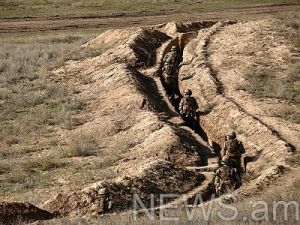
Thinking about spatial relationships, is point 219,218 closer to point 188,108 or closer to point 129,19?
point 188,108

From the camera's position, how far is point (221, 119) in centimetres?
1750

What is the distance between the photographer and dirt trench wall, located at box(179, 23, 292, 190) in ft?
45.6

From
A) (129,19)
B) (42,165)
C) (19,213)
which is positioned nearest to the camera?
(19,213)

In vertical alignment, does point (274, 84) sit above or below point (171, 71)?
Answer: below

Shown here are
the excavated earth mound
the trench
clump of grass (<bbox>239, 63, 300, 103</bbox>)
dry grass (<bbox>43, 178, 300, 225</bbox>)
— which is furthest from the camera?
clump of grass (<bbox>239, 63, 300, 103</bbox>)

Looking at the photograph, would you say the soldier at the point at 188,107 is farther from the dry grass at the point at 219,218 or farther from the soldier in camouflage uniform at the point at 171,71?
the dry grass at the point at 219,218

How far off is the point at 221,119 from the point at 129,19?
2155 centimetres

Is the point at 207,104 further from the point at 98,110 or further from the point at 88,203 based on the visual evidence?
the point at 88,203

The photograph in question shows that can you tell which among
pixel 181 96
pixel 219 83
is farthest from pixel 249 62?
pixel 181 96

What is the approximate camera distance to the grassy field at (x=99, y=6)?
4103cm

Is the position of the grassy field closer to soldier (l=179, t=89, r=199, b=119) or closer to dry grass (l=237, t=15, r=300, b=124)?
dry grass (l=237, t=15, r=300, b=124)

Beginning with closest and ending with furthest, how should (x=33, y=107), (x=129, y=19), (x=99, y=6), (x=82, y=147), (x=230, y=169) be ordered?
(x=230, y=169) < (x=82, y=147) < (x=33, y=107) < (x=129, y=19) < (x=99, y=6)

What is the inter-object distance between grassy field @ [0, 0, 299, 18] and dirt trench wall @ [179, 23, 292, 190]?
16.7 metres

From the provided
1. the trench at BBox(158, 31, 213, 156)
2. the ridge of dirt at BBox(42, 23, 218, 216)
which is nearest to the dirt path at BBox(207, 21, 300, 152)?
the trench at BBox(158, 31, 213, 156)
